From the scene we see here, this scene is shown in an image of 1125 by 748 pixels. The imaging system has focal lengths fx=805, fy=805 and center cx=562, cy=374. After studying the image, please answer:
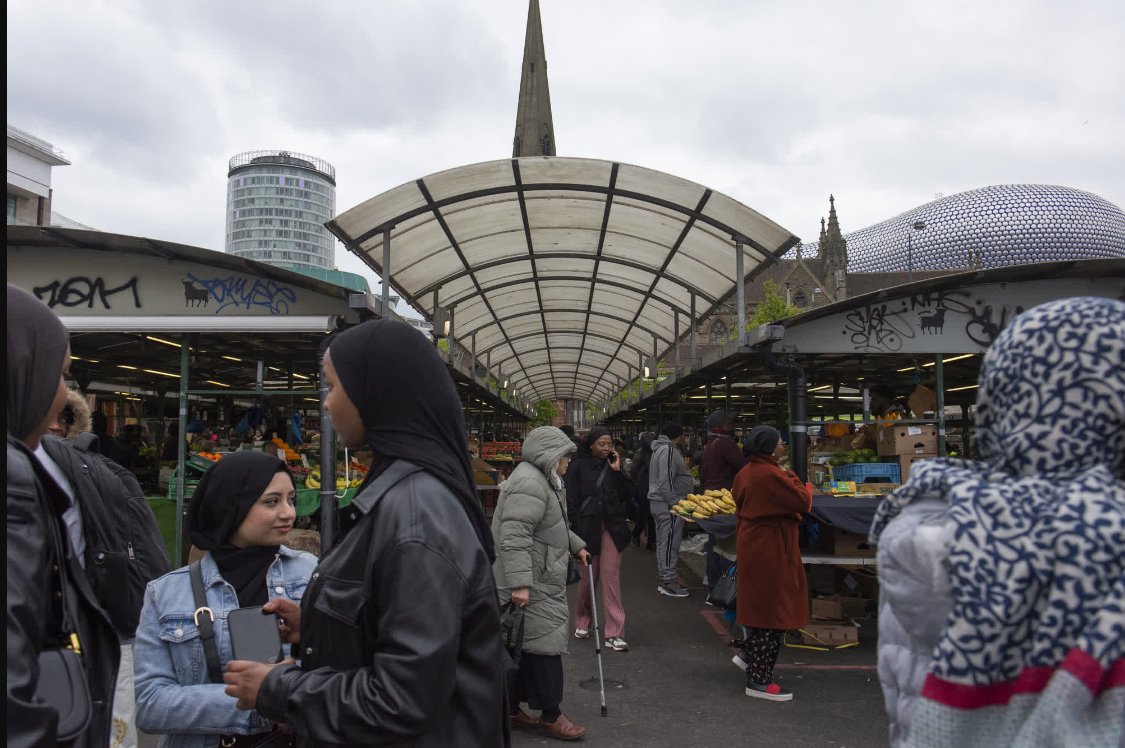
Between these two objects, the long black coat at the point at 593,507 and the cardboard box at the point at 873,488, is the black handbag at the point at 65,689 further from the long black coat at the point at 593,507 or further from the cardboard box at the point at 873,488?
the cardboard box at the point at 873,488

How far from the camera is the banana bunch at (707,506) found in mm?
8125

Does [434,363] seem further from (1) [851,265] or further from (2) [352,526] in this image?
(1) [851,265]

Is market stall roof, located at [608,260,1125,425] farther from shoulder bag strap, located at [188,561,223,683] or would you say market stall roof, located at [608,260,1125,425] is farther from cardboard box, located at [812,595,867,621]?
shoulder bag strap, located at [188,561,223,683]

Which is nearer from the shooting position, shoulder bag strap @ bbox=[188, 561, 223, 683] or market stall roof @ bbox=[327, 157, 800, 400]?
shoulder bag strap @ bbox=[188, 561, 223, 683]

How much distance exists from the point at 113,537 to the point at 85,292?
20.3 feet

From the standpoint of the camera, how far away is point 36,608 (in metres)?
1.44

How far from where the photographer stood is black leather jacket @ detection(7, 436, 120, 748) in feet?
4.33

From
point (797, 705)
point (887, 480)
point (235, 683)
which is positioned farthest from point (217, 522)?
point (887, 480)

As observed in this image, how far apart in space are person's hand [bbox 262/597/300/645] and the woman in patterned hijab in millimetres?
1510

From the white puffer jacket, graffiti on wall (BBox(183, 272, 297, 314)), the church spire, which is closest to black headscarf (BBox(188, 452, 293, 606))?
the white puffer jacket

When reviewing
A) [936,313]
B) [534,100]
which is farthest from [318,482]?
[534,100]

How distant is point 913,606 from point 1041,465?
0.35m

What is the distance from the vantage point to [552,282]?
13.1 meters

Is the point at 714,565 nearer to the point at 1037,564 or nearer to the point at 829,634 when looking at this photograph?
the point at 829,634
